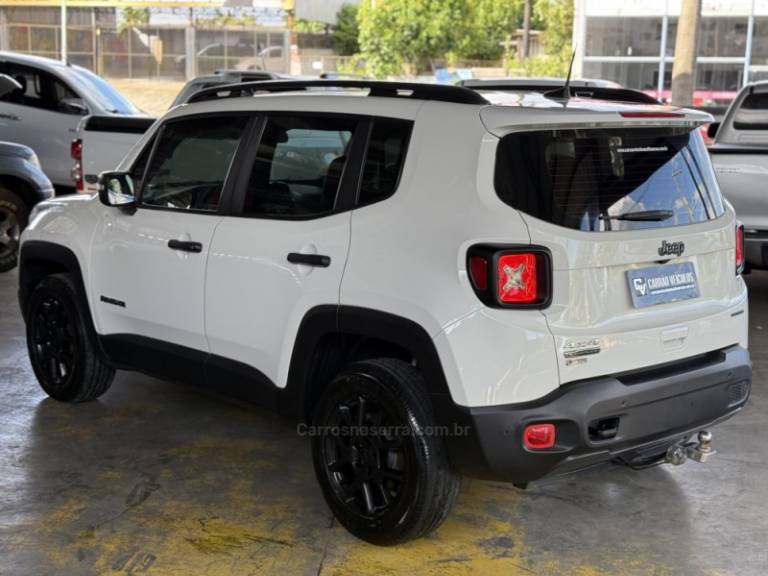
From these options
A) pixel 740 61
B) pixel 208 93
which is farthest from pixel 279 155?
pixel 740 61

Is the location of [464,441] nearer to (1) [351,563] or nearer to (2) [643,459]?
(1) [351,563]

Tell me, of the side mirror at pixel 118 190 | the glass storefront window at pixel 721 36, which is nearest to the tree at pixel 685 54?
the glass storefront window at pixel 721 36

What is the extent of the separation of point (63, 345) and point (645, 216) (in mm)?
3307

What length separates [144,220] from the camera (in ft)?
15.9

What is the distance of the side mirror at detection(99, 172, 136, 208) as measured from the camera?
16.0 feet

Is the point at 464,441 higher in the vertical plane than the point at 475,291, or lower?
lower

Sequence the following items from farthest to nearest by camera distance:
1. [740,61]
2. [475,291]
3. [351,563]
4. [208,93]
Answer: [740,61], [208,93], [351,563], [475,291]

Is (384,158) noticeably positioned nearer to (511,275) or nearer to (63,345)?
(511,275)

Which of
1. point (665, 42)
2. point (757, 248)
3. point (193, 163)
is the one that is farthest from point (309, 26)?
point (193, 163)

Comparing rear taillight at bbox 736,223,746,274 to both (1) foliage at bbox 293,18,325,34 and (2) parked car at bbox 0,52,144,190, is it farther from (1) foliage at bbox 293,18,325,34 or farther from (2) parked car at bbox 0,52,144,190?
(1) foliage at bbox 293,18,325,34

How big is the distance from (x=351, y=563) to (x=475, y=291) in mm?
1132

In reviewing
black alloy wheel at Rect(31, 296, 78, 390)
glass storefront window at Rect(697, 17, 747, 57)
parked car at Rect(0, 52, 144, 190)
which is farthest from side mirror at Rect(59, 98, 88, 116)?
glass storefront window at Rect(697, 17, 747, 57)

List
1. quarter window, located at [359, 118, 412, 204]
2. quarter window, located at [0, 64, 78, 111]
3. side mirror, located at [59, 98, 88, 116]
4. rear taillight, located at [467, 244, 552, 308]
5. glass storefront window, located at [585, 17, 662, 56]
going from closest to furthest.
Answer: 1. rear taillight, located at [467, 244, 552, 308]
2. quarter window, located at [359, 118, 412, 204]
3. side mirror, located at [59, 98, 88, 116]
4. quarter window, located at [0, 64, 78, 111]
5. glass storefront window, located at [585, 17, 662, 56]

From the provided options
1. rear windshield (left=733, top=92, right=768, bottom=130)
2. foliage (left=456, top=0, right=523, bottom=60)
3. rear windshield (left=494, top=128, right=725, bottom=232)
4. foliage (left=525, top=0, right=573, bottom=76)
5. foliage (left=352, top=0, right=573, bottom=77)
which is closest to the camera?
Answer: rear windshield (left=494, top=128, right=725, bottom=232)
